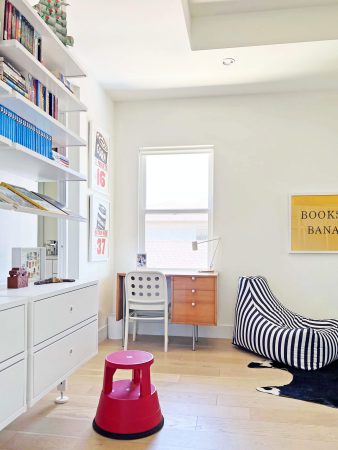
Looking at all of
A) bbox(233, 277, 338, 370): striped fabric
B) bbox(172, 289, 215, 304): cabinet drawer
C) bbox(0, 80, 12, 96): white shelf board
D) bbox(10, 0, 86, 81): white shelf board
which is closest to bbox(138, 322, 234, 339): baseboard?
bbox(233, 277, 338, 370): striped fabric

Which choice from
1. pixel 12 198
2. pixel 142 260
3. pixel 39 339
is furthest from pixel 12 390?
pixel 142 260

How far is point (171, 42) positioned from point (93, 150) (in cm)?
129

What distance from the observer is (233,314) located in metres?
4.30

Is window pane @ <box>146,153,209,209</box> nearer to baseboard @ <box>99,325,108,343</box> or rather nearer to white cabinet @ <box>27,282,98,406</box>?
baseboard @ <box>99,325,108,343</box>

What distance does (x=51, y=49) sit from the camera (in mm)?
2322

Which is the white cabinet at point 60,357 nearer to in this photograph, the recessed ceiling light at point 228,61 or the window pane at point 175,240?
the window pane at point 175,240

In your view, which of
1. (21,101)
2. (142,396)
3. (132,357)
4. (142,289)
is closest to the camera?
(21,101)

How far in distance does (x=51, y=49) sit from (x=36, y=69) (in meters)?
0.31

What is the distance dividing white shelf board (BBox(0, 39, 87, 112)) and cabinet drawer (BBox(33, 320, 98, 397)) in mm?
1481

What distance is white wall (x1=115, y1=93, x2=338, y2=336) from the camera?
4180mm

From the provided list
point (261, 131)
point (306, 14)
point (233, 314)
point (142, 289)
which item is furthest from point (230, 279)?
point (306, 14)

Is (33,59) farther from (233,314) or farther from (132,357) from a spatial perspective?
(233,314)

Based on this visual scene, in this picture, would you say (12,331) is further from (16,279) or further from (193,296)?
(193,296)

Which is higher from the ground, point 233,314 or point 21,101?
point 21,101
